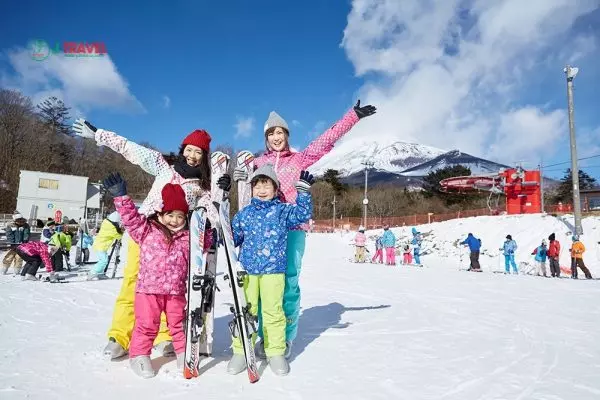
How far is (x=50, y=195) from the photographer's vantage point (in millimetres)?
41531

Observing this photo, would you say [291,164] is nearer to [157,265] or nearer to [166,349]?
[157,265]

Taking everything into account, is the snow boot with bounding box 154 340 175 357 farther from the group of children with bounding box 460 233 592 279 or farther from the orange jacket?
the orange jacket

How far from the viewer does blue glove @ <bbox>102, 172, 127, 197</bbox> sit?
117 inches

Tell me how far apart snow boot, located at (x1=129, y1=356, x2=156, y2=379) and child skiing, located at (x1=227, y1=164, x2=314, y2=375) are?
22.1 inches

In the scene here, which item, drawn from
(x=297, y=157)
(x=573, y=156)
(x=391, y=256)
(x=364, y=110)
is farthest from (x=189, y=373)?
(x=573, y=156)

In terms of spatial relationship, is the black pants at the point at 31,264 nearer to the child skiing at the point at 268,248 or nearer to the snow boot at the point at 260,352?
the snow boot at the point at 260,352

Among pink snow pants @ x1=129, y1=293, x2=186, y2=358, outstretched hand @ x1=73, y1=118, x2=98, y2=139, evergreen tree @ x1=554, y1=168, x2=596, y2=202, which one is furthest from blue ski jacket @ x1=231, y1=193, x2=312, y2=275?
evergreen tree @ x1=554, y1=168, x2=596, y2=202

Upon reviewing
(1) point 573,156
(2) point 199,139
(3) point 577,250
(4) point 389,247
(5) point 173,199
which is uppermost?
(1) point 573,156

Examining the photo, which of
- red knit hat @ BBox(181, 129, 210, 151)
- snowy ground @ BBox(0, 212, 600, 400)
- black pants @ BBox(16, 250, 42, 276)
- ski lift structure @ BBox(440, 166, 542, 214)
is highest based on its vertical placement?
ski lift structure @ BBox(440, 166, 542, 214)

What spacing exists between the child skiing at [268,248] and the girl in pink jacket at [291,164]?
26 centimetres

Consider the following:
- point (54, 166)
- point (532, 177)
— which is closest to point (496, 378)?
point (532, 177)

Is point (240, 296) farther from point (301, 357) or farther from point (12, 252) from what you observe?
point (12, 252)

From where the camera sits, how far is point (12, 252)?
9.96 m

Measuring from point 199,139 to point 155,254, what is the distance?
42.7 inches
